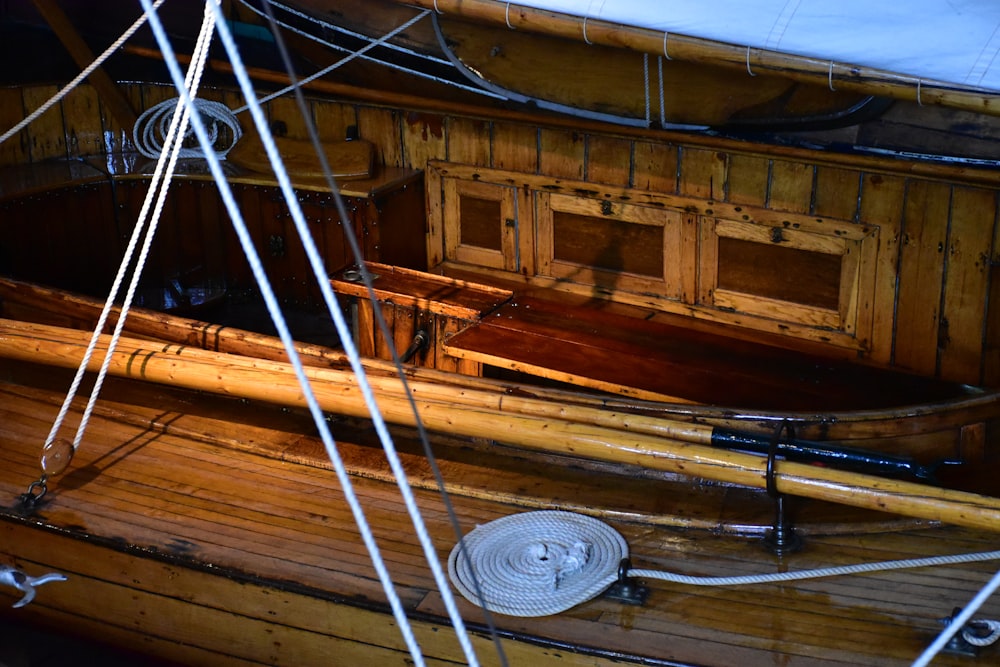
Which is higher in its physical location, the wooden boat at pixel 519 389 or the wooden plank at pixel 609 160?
the wooden plank at pixel 609 160

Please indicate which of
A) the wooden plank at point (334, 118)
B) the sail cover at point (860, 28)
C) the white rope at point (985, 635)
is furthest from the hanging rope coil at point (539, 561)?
the wooden plank at point (334, 118)

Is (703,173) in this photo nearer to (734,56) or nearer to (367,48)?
(734,56)

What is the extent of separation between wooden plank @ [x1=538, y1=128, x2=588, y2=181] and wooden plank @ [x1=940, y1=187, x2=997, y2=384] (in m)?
1.49

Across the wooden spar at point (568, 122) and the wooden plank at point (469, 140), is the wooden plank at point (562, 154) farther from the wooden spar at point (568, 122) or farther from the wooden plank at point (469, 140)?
the wooden plank at point (469, 140)

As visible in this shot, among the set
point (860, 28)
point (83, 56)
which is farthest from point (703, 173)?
point (83, 56)

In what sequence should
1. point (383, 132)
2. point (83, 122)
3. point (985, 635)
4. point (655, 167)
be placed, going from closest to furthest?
point (985, 635) < point (655, 167) < point (383, 132) < point (83, 122)

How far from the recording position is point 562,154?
470 cm

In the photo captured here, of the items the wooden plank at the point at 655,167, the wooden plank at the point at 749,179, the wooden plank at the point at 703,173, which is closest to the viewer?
the wooden plank at the point at 749,179

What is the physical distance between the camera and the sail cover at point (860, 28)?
2709 mm

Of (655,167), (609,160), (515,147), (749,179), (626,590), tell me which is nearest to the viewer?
(626,590)

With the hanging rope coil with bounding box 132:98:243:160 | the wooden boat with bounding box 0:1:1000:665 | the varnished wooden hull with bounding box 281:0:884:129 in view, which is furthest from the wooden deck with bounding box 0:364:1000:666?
the hanging rope coil with bounding box 132:98:243:160

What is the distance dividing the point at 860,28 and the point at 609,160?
1.78 m

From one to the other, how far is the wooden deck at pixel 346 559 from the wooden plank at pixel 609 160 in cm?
158

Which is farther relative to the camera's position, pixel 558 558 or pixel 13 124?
pixel 13 124
